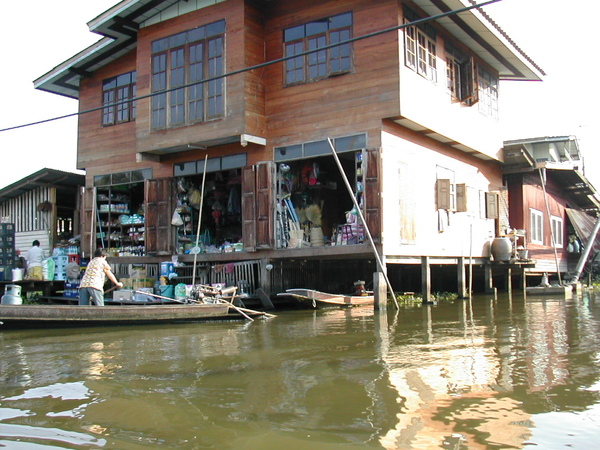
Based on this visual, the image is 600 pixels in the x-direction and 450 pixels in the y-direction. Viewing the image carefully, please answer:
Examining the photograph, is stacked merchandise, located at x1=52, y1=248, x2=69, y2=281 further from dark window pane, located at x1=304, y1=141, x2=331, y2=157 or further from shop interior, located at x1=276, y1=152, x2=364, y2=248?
dark window pane, located at x1=304, y1=141, x2=331, y2=157

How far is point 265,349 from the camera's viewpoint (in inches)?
325

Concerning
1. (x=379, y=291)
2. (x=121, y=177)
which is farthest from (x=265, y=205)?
(x=121, y=177)

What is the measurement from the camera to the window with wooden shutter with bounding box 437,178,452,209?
16.5 meters

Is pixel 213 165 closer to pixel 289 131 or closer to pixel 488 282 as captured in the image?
pixel 289 131

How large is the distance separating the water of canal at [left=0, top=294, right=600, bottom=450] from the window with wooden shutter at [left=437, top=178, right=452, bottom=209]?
665 centimetres

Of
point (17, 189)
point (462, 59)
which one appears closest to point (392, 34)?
point (462, 59)

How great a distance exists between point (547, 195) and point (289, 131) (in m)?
13.1

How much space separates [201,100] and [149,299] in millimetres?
5117

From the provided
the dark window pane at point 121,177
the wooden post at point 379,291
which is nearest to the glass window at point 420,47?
the wooden post at point 379,291

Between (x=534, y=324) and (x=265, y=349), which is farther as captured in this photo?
(x=534, y=324)

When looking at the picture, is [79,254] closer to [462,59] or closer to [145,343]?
[145,343]

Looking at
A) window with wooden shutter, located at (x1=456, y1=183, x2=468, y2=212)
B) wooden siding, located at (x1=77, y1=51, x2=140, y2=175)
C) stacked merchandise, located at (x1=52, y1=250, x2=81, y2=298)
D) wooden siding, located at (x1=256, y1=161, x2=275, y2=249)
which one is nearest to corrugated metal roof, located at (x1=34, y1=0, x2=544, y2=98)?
wooden siding, located at (x1=77, y1=51, x2=140, y2=175)

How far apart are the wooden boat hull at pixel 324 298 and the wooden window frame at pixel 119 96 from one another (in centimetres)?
821

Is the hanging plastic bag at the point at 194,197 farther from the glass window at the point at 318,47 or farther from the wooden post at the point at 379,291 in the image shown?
the wooden post at the point at 379,291
